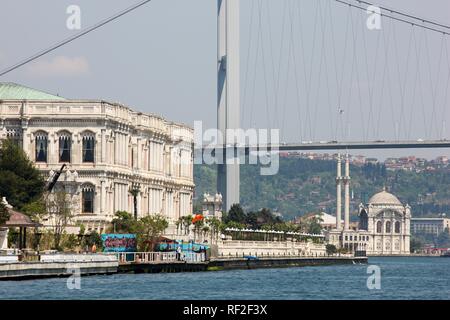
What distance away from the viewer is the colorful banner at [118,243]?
4085 inches

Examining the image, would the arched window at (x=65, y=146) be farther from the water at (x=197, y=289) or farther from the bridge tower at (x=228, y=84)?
the bridge tower at (x=228, y=84)

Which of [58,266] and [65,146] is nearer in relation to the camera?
[58,266]

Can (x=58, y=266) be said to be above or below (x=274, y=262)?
above

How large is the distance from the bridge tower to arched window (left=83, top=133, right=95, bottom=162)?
1472 inches

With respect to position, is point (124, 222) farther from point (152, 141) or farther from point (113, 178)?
point (152, 141)

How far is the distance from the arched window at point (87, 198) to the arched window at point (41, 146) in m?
4.28

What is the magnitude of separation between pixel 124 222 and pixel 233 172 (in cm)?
4593

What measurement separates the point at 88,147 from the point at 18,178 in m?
13.7

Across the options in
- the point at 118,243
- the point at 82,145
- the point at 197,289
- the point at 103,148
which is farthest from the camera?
the point at 82,145

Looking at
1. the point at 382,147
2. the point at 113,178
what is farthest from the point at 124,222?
the point at 382,147

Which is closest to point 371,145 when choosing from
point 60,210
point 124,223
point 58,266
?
point 124,223

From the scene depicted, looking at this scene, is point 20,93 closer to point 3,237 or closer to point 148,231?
point 148,231

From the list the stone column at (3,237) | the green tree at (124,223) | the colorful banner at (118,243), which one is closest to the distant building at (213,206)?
the green tree at (124,223)

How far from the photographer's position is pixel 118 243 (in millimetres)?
104688
